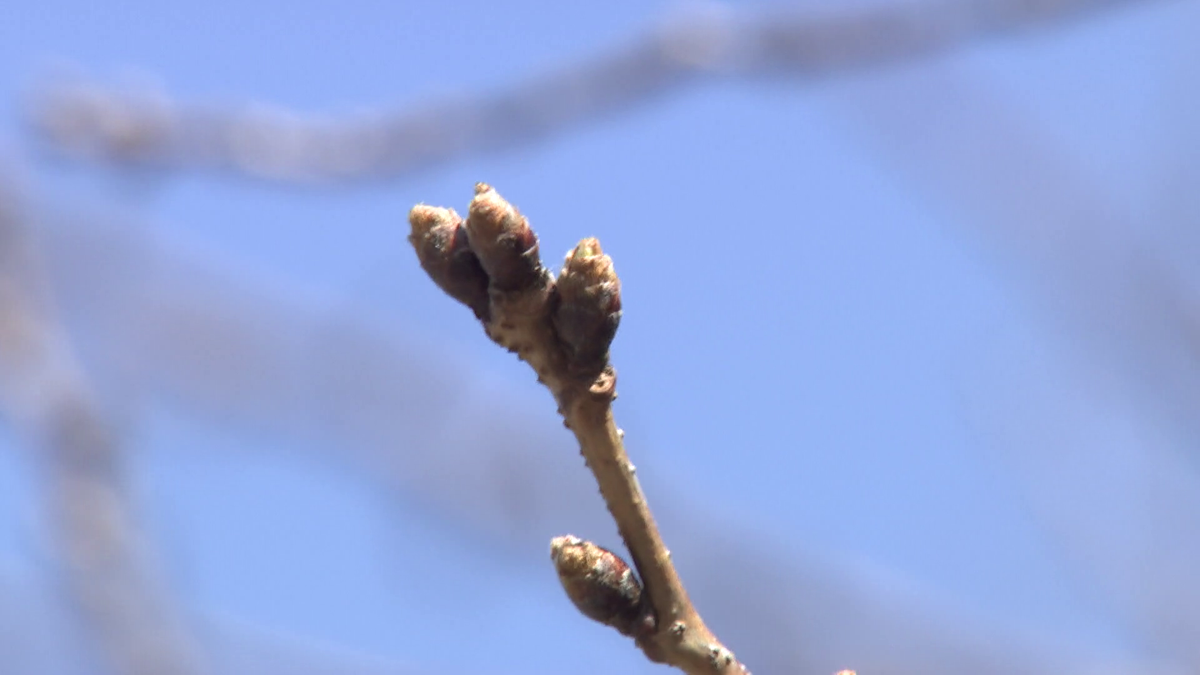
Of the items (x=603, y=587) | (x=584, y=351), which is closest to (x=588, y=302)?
(x=584, y=351)

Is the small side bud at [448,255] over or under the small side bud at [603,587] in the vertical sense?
over

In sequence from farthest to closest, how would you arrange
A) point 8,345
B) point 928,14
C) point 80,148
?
point 80,148 → point 928,14 → point 8,345

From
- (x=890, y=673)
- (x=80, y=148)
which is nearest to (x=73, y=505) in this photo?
(x=80, y=148)

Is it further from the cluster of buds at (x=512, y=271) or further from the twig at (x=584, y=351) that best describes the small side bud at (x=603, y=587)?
the cluster of buds at (x=512, y=271)

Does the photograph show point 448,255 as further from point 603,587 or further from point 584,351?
point 603,587

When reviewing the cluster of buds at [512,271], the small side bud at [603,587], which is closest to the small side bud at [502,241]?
the cluster of buds at [512,271]

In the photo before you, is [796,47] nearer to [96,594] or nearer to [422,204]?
[96,594]
